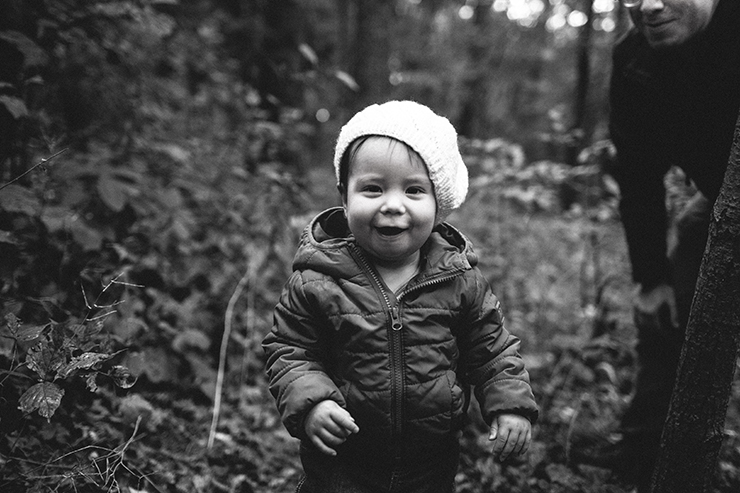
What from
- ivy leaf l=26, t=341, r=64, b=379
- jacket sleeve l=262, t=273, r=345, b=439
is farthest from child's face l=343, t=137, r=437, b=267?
ivy leaf l=26, t=341, r=64, b=379

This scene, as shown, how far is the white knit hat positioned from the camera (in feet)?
6.21

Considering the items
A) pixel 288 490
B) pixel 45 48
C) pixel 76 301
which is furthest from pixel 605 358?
pixel 45 48

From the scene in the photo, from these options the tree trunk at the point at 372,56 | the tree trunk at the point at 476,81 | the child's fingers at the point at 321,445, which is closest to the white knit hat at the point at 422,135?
Result: the child's fingers at the point at 321,445

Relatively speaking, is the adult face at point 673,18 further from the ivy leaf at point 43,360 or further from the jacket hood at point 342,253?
the ivy leaf at point 43,360

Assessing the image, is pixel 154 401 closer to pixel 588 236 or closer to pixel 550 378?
pixel 550 378

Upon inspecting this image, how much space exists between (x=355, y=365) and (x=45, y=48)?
116 inches

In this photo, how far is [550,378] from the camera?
4.33 meters

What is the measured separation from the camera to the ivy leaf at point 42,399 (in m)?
1.91

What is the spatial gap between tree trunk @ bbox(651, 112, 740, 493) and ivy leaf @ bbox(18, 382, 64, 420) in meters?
2.36

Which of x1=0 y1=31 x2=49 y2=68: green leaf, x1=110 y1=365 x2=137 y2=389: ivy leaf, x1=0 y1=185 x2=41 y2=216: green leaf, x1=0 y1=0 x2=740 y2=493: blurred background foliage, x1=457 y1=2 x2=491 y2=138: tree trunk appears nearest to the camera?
x1=110 y1=365 x2=137 y2=389: ivy leaf

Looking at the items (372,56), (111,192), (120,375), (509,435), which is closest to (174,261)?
(111,192)

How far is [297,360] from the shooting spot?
1883 mm

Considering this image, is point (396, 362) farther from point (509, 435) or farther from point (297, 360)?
point (509, 435)

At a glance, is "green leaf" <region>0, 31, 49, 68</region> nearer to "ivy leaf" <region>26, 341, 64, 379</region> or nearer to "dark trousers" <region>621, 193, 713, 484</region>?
"ivy leaf" <region>26, 341, 64, 379</region>
